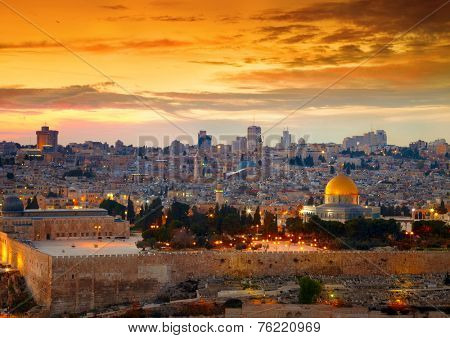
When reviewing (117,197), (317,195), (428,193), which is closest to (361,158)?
(428,193)

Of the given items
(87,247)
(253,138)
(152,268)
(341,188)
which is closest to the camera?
(152,268)

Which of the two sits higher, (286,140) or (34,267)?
(286,140)

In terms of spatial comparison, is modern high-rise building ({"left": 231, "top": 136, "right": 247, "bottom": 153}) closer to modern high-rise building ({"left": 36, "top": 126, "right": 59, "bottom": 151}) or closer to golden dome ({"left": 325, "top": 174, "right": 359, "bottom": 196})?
modern high-rise building ({"left": 36, "top": 126, "right": 59, "bottom": 151})

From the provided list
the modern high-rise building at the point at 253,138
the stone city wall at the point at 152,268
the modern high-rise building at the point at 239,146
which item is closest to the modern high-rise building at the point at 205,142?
the modern high-rise building at the point at 239,146

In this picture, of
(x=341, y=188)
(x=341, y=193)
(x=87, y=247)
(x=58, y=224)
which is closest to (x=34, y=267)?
(x=87, y=247)

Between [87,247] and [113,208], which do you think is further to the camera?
[113,208]

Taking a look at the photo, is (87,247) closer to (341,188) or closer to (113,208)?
(113,208)

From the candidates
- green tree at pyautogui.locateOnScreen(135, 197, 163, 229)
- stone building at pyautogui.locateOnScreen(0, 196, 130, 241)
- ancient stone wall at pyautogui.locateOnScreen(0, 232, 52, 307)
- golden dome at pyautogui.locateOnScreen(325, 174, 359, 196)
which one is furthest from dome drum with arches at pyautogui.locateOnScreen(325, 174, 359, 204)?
ancient stone wall at pyautogui.locateOnScreen(0, 232, 52, 307)
